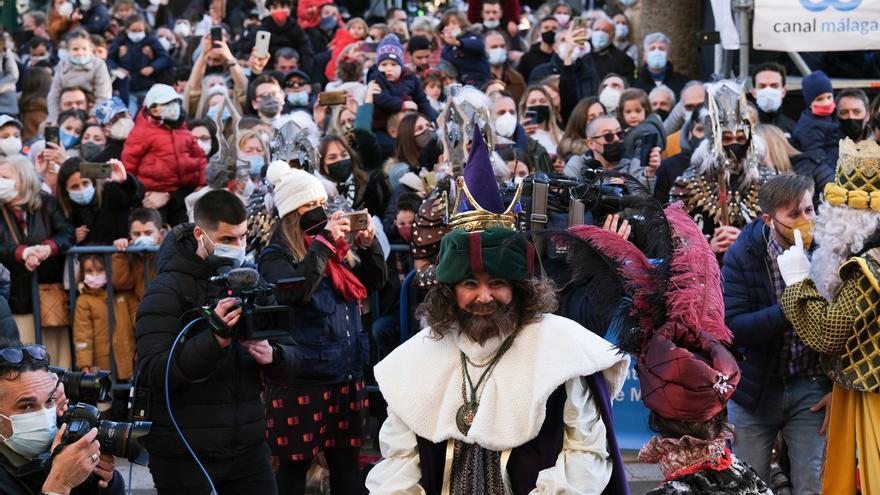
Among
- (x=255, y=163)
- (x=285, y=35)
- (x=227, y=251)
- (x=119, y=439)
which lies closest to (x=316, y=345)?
(x=227, y=251)

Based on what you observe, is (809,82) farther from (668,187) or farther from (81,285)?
(81,285)

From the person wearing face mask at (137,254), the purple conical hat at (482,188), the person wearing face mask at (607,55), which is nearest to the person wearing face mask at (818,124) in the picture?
the person wearing face mask at (607,55)

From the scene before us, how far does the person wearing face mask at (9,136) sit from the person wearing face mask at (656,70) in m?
6.06

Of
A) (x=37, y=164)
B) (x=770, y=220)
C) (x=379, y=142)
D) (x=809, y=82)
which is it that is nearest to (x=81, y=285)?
(x=37, y=164)

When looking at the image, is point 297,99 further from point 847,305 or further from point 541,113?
point 847,305

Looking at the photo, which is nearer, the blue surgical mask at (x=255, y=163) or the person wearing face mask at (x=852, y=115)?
the blue surgical mask at (x=255, y=163)

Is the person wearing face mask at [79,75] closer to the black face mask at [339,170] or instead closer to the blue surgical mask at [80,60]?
the blue surgical mask at [80,60]

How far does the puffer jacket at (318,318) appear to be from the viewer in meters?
6.73

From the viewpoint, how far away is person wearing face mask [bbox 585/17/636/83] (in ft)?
46.1

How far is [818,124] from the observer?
10.0m

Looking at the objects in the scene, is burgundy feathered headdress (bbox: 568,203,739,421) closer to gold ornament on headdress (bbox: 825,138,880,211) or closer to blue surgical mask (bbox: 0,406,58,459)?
gold ornament on headdress (bbox: 825,138,880,211)

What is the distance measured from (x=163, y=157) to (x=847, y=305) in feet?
20.1

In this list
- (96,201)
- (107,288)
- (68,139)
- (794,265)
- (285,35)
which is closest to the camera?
(794,265)

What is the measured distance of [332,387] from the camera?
22.9ft
